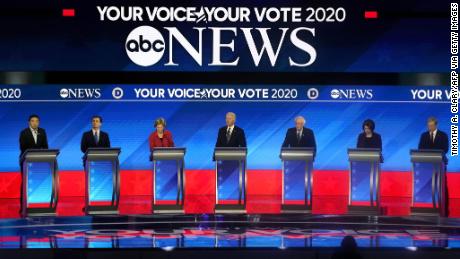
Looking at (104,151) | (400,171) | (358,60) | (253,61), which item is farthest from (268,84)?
(104,151)

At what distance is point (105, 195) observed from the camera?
10.3m

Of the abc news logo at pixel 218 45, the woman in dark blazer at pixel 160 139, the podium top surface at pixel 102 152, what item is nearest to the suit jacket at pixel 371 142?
the abc news logo at pixel 218 45

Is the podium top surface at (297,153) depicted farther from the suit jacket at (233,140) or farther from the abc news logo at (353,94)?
the abc news logo at (353,94)

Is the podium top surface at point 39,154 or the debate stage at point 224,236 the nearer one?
the debate stage at point 224,236

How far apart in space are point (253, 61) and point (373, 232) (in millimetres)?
4727

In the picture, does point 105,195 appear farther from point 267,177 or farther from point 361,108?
point 361,108

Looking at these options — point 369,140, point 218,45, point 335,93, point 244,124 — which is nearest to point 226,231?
point 369,140

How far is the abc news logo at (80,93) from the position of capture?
505 inches

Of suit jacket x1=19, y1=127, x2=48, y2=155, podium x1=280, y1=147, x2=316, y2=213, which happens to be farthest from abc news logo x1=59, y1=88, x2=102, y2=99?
podium x1=280, y1=147, x2=316, y2=213

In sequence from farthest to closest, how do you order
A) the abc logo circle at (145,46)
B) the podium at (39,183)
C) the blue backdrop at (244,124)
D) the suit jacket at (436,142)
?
the blue backdrop at (244,124) → the abc logo circle at (145,46) → the suit jacket at (436,142) → the podium at (39,183)

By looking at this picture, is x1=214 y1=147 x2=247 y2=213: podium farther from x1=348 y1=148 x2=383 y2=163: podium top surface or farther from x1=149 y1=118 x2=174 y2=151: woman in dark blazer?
x1=348 y1=148 x2=383 y2=163: podium top surface

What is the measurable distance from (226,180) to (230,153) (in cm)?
34

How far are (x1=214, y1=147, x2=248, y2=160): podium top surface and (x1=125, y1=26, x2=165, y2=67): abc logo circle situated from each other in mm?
2840

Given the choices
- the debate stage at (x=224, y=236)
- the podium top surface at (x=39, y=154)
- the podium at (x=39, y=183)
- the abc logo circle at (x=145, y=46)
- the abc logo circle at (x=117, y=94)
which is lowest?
the debate stage at (x=224, y=236)
